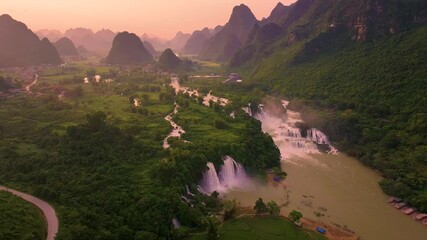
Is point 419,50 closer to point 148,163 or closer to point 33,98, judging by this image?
point 148,163

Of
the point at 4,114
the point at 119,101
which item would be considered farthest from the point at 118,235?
the point at 119,101

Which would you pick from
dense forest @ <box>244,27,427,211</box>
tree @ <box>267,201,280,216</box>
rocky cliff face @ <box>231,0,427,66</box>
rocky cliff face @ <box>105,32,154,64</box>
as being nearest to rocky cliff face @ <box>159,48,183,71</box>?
rocky cliff face @ <box>105,32,154,64</box>

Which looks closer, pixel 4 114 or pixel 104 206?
pixel 104 206

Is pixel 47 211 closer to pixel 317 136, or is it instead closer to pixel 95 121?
pixel 95 121

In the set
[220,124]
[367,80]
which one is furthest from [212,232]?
[367,80]

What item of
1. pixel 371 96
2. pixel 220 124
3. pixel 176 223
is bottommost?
pixel 176 223

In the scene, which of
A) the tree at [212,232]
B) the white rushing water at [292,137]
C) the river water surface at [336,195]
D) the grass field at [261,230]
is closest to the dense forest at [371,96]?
the white rushing water at [292,137]
